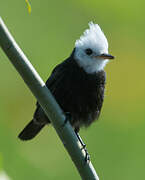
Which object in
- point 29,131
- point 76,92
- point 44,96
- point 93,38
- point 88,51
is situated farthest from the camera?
point 29,131

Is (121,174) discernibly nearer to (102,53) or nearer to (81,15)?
(102,53)

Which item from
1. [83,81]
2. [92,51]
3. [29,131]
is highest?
[92,51]

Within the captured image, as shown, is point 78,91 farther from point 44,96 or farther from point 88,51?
point 44,96

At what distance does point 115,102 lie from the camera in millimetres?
4305

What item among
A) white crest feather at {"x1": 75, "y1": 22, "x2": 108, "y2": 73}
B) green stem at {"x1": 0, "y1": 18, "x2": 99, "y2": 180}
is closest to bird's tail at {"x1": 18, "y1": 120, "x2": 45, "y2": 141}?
white crest feather at {"x1": 75, "y1": 22, "x2": 108, "y2": 73}

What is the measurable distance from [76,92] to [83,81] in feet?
0.48

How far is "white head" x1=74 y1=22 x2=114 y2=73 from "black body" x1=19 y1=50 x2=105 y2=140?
55 millimetres

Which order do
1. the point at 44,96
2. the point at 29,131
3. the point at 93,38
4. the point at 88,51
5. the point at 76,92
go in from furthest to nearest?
the point at 29,131 < the point at 88,51 < the point at 93,38 < the point at 76,92 < the point at 44,96

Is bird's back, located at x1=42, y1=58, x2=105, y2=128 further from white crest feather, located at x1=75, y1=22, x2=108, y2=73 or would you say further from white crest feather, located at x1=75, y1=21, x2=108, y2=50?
white crest feather, located at x1=75, y1=21, x2=108, y2=50

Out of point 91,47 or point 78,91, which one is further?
point 91,47

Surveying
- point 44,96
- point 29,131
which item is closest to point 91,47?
point 29,131

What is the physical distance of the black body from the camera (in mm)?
3590

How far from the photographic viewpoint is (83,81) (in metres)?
3.70

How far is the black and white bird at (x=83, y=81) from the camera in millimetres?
3598
